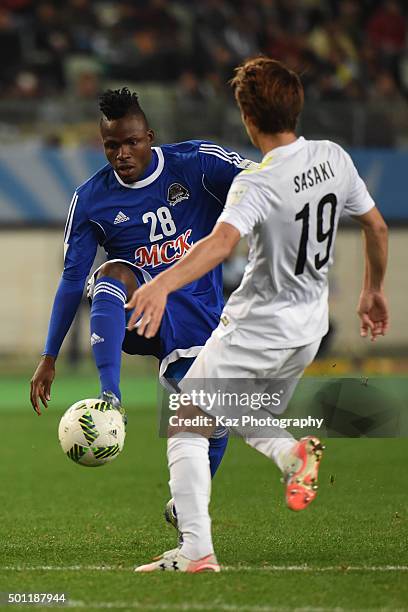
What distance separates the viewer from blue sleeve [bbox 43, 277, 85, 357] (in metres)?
5.91

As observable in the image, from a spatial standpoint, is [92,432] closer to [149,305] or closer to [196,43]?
[149,305]

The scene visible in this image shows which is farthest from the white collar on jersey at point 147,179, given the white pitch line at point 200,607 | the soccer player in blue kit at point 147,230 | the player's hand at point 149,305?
the white pitch line at point 200,607

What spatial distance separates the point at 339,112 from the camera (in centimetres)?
1783

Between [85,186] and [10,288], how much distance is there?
1324 cm

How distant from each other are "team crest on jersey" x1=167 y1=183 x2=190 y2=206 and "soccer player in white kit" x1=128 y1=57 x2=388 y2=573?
1345 mm

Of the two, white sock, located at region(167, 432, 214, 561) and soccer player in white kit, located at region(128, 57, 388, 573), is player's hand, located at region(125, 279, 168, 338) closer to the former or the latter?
soccer player in white kit, located at region(128, 57, 388, 573)

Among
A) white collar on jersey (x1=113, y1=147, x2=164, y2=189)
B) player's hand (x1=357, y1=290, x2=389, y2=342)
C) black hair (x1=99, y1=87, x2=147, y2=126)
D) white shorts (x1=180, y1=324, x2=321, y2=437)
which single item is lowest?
white shorts (x1=180, y1=324, x2=321, y2=437)

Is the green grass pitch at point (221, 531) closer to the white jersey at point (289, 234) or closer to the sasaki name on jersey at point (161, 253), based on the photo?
the white jersey at point (289, 234)

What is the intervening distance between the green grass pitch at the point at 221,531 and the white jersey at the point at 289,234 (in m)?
1.03

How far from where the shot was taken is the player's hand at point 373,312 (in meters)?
5.10

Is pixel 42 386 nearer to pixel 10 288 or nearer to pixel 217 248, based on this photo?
pixel 217 248

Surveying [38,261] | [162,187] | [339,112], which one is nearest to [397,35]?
[339,112]

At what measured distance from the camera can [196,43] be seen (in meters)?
20.0

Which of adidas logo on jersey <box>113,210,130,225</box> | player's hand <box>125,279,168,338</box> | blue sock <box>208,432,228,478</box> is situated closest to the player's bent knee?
adidas logo on jersey <box>113,210,130,225</box>
